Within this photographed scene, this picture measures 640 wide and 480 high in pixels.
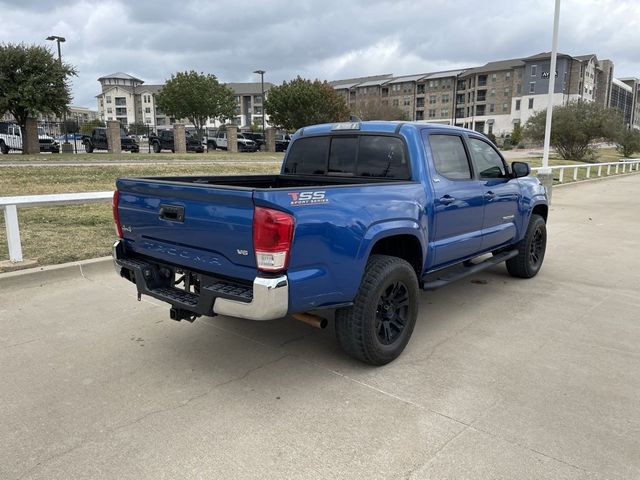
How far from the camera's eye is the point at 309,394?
11.7 ft

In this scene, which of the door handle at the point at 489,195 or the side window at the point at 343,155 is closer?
the side window at the point at 343,155

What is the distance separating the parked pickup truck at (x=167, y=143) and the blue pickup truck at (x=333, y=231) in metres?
31.7

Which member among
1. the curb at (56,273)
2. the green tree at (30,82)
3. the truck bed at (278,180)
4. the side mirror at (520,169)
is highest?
the green tree at (30,82)

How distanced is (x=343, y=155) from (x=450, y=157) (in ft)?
3.43

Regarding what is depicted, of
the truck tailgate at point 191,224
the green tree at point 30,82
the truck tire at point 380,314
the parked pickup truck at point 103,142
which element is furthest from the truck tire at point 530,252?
the parked pickup truck at point 103,142

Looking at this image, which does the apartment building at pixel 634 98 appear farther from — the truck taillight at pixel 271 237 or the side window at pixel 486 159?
the truck taillight at pixel 271 237

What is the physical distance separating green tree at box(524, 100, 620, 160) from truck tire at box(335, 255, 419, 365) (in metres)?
41.1

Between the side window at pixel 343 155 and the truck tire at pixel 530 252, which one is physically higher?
the side window at pixel 343 155

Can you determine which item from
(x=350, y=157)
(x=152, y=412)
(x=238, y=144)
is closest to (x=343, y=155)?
(x=350, y=157)

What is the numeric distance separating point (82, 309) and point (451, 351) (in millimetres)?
3672

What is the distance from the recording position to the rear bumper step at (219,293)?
10.5 feet

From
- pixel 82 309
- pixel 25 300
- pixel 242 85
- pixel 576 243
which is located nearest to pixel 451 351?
pixel 82 309

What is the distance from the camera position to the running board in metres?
4.62

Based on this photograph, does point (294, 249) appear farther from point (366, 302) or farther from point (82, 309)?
point (82, 309)
